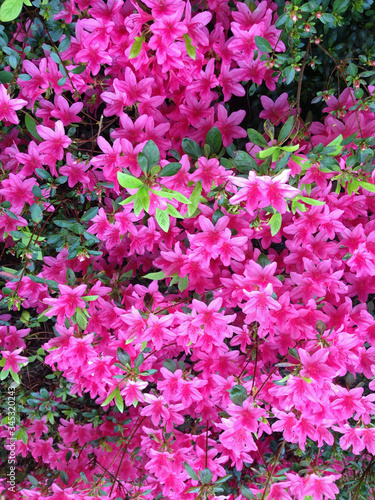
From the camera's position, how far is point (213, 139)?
1.16m

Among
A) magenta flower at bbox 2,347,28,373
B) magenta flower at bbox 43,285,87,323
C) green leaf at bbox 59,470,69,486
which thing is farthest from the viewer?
green leaf at bbox 59,470,69,486

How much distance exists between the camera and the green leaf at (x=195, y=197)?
1.16m

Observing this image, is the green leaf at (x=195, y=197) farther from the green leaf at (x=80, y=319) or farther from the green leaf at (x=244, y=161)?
the green leaf at (x=80, y=319)

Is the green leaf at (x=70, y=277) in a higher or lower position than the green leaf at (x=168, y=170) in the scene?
lower

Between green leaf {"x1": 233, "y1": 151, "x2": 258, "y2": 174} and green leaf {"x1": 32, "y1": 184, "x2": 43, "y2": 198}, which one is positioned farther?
green leaf {"x1": 32, "y1": 184, "x2": 43, "y2": 198}

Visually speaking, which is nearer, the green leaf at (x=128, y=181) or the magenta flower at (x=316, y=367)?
the green leaf at (x=128, y=181)

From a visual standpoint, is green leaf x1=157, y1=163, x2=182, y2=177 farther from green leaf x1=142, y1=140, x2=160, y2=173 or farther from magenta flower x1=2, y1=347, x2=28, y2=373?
magenta flower x1=2, y1=347, x2=28, y2=373

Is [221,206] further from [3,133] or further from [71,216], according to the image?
[3,133]

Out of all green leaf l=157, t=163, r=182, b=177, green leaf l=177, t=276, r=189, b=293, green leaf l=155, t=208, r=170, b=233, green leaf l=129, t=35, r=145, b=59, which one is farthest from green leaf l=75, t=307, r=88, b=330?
green leaf l=129, t=35, r=145, b=59

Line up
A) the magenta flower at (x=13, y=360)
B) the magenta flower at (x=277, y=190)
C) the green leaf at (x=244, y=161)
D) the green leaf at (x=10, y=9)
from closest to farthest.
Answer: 1. the green leaf at (x=10, y=9)
2. the magenta flower at (x=277, y=190)
3. the green leaf at (x=244, y=161)
4. the magenta flower at (x=13, y=360)

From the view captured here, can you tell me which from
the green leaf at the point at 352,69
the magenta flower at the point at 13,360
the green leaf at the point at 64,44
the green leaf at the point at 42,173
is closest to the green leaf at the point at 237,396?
the magenta flower at the point at 13,360

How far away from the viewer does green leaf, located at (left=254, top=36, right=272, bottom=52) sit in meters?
1.12

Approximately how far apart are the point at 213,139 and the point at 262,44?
1.01 ft

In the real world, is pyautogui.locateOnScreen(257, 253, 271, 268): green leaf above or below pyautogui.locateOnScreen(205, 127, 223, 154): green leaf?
below
